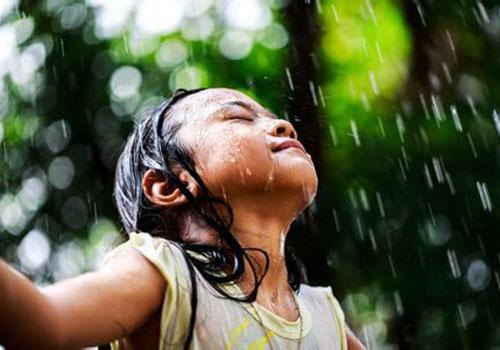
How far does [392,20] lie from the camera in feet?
26.0

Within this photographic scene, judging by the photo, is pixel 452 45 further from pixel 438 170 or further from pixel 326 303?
pixel 326 303

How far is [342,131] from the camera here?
23.8ft

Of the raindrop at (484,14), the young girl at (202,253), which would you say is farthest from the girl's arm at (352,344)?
the raindrop at (484,14)

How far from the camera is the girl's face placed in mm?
2059

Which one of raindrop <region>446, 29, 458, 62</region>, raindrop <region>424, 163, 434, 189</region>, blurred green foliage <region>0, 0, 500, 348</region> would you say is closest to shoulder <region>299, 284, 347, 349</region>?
blurred green foliage <region>0, 0, 500, 348</region>

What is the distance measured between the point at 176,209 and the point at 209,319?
1.43 ft

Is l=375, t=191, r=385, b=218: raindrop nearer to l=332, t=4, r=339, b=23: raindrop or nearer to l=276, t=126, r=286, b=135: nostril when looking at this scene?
l=332, t=4, r=339, b=23: raindrop

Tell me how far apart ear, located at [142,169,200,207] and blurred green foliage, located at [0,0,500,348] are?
12.8 ft

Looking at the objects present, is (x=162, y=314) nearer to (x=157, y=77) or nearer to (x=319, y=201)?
(x=319, y=201)

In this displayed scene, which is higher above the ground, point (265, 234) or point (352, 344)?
point (265, 234)

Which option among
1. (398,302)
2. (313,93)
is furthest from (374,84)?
(398,302)

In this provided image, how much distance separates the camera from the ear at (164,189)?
2.12 meters

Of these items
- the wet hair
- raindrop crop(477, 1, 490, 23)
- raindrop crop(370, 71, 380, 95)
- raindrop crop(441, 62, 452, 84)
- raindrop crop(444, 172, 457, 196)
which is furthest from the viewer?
raindrop crop(370, 71, 380, 95)

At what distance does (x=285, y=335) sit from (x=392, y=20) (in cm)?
641
